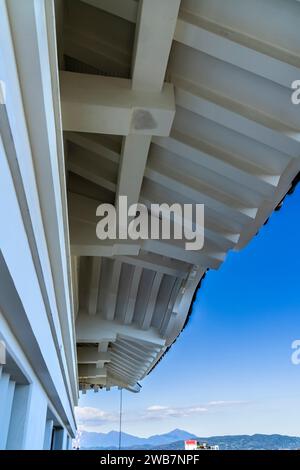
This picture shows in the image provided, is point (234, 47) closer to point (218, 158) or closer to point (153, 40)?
point (153, 40)

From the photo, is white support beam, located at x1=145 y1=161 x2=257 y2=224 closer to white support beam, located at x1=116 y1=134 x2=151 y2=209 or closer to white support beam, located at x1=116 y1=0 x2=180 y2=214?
white support beam, located at x1=116 y1=134 x2=151 y2=209

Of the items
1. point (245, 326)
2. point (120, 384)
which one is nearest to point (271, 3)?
point (245, 326)

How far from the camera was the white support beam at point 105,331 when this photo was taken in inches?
225

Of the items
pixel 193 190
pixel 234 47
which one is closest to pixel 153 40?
pixel 234 47

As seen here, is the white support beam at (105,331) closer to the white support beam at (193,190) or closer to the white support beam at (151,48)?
the white support beam at (193,190)

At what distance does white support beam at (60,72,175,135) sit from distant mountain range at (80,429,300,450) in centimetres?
129

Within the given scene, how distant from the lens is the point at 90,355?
779 cm

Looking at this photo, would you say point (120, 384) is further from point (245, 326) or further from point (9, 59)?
point (9, 59)

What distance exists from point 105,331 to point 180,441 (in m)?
3.09

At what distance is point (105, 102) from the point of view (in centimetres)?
166

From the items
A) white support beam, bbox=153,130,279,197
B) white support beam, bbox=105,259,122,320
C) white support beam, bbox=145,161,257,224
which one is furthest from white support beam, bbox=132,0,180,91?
white support beam, bbox=105,259,122,320

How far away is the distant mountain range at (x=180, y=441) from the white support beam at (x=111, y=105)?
1295 millimetres

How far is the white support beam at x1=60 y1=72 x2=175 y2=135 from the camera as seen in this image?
1654 mm

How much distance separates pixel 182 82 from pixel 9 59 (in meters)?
1.19
